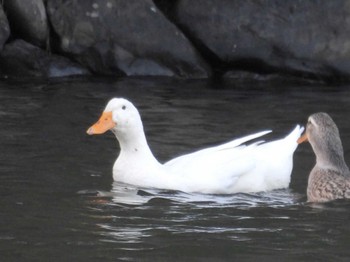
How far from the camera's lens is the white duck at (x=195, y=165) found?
9.30 meters

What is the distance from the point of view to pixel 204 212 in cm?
853

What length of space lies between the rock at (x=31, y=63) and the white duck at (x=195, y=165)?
16.4 feet

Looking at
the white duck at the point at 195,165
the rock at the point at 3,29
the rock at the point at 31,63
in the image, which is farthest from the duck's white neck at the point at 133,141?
the rock at the point at 3,29

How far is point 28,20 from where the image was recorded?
1469 cm

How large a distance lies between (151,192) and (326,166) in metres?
1.38

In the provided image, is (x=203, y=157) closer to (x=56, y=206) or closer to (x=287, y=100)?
(x=56, y=206)

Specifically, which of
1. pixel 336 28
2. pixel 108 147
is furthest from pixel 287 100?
pixel 108 147

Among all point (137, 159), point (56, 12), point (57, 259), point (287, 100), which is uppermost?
point (56, 12)

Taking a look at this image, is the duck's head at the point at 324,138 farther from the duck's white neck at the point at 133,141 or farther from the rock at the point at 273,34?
the rock at the point at 273,34

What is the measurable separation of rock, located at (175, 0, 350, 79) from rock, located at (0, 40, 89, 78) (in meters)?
1.52

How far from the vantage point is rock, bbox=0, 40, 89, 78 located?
14453 mm

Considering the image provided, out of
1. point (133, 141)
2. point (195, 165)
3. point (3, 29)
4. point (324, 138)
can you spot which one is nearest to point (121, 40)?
point (3, 29)

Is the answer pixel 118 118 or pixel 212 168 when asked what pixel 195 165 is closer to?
pixel 212 168

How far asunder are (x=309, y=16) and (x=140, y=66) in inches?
86.5
